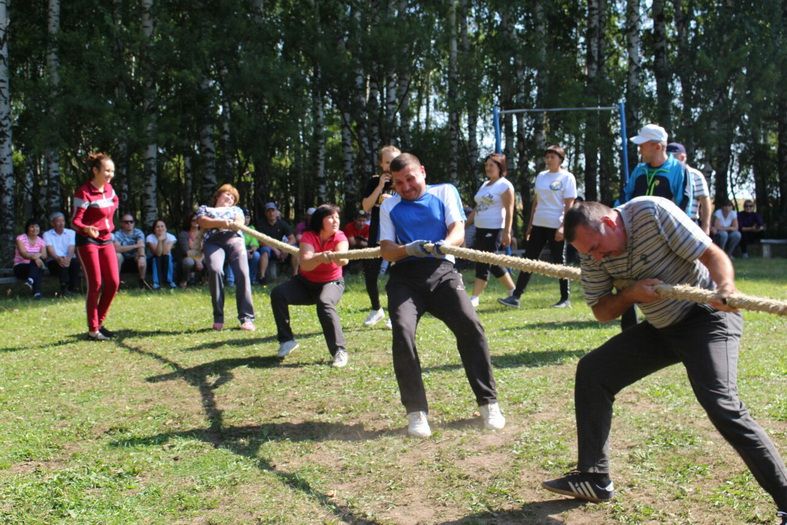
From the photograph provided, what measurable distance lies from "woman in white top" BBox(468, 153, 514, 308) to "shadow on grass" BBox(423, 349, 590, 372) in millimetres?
2453

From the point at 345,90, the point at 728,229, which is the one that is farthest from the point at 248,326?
the point at 728,229

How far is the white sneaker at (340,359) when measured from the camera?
700cm

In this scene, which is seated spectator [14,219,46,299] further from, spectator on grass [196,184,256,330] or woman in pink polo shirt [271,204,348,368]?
woman in pink polo shirt [271,204,348,368]

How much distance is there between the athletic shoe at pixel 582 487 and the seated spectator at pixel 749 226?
19.1 metres

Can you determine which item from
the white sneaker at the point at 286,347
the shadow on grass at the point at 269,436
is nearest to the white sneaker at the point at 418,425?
the shadow on grass at the point at 269,436

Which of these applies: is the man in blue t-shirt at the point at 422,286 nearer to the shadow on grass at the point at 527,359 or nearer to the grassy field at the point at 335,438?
the grassy field at the point at 335,438

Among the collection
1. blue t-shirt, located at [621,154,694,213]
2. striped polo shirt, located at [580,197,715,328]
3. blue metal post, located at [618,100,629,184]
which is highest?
blue metal post, located at [618,100,629,184]

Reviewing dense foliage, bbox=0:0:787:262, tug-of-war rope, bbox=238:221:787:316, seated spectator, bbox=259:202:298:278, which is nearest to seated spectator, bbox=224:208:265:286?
seated spectator, bbox=259:202:298:278

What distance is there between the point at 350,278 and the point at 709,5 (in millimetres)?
16400

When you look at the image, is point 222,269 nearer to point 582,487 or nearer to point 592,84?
point 582,487

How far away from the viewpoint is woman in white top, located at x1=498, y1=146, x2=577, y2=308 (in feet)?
31.2

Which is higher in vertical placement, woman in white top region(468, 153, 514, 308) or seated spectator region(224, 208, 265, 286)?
woman in white top region(468, 153, 514, 308)

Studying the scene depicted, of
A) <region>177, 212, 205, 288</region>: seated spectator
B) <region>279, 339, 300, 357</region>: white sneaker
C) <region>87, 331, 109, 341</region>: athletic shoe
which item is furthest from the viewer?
<region>177, 212, 205, 288</region>: seated spectator

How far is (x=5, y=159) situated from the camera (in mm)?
15383
